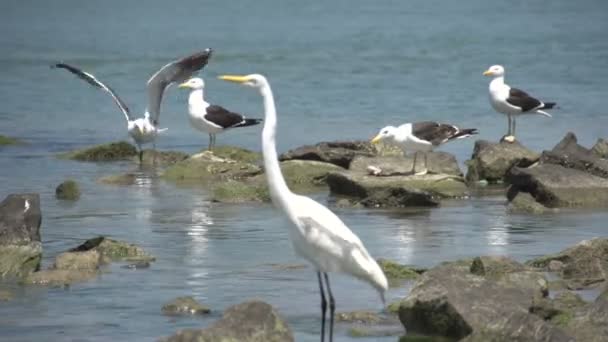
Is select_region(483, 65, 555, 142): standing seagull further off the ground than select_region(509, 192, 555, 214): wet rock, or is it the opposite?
select_region(509, 192, 555, 214): wet rock

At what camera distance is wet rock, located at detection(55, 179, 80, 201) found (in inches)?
742

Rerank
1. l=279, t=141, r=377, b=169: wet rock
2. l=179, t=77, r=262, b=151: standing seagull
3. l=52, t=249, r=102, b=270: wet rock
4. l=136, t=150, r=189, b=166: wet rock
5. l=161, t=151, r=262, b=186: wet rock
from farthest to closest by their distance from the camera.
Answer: l=179, t=77, r=262, b=151: standing seagull
l=136, t=150, r=189, b=166: wet rock
l=279, t=141, r=377, b=169: wet rock
l=161, t=151, r=262, b=186: wet rock
l=52, t=249, r=102, b=270: wet rock

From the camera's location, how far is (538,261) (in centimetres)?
1327

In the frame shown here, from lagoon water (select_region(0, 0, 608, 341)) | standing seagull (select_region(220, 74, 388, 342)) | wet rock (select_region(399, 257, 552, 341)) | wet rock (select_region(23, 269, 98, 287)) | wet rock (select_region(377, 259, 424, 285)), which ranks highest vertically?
standing seagull (select_region(220, 74, 388, 342))

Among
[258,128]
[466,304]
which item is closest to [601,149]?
[258,128]

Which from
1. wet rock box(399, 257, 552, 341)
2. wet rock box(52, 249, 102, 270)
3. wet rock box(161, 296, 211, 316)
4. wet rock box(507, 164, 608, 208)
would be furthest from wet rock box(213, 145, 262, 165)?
wet rock box(399, 257, 552, 341)

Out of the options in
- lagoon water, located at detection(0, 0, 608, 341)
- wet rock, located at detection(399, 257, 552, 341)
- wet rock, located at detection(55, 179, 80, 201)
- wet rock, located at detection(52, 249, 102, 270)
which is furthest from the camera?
wet rock, located at detection(55, 179, 80, 201)

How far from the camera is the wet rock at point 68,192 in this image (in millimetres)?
18859

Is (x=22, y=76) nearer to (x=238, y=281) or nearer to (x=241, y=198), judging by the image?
(x=241, y=198)

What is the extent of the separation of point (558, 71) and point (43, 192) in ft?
88.0

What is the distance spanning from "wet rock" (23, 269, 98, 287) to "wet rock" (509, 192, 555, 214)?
6112 millimetres

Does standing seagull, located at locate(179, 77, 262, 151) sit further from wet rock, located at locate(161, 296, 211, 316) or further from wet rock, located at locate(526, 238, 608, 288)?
wet rock, located at locate(161, 296, 211, 316)

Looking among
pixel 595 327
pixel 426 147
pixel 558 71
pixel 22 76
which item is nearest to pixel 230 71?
pixel 22 76

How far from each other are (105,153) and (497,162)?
24.1ft
